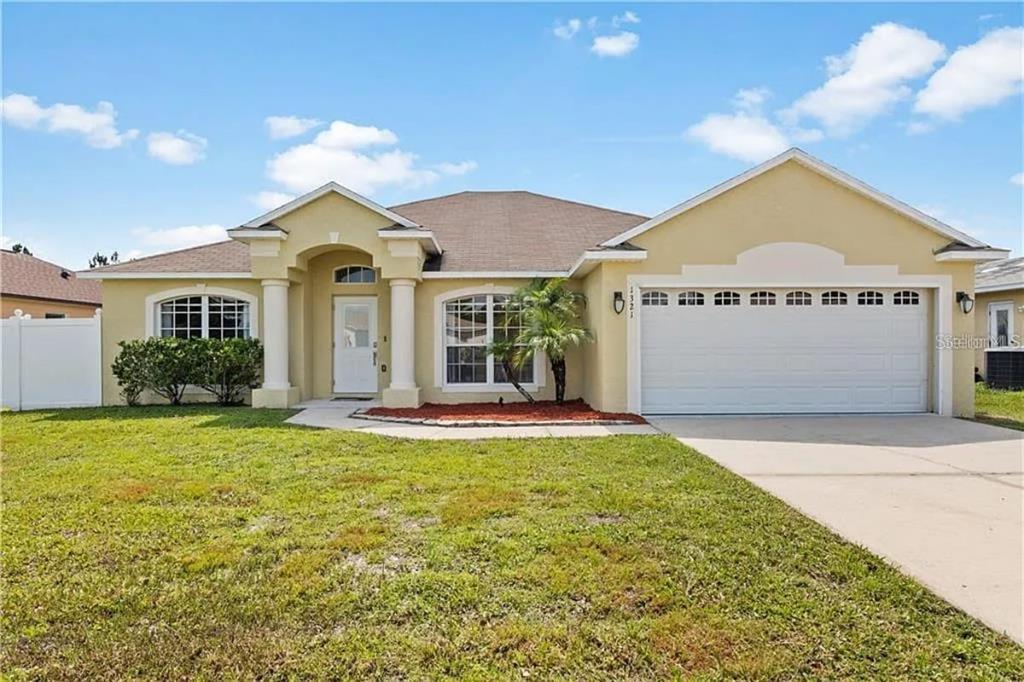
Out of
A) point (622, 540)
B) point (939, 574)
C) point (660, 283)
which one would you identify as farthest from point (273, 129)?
point (939, 574)

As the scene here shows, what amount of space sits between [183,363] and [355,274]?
4.41 meters

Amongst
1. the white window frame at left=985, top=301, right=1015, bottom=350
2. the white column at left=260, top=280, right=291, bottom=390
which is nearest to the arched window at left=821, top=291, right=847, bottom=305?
the white window frame at left=985, top=301, right=1015, bottom=350

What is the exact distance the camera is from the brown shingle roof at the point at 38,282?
23269mm

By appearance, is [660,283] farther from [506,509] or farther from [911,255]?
[506,509]

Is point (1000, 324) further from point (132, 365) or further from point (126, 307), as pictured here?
point (126, 307)

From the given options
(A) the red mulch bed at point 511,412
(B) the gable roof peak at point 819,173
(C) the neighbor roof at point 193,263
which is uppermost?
Answer: (B) the gable roof peak at point 819,173

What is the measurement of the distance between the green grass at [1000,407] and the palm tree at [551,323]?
7.75 metres

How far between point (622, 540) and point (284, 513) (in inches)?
121

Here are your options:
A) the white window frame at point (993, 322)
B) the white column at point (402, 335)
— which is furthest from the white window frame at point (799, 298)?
the white window frame at point (993, 322)

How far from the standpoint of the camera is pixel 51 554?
14.9ft

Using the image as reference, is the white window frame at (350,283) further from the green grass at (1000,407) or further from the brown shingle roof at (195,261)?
the green grass at (1000,407)

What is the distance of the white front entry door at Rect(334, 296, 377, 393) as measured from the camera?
15141 millimetres

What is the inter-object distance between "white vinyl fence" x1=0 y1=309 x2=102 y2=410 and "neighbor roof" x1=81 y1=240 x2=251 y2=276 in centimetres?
122

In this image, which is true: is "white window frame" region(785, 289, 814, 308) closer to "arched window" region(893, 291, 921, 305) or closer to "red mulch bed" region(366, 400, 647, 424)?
"arched window" region(893, 291, 921, 305)
